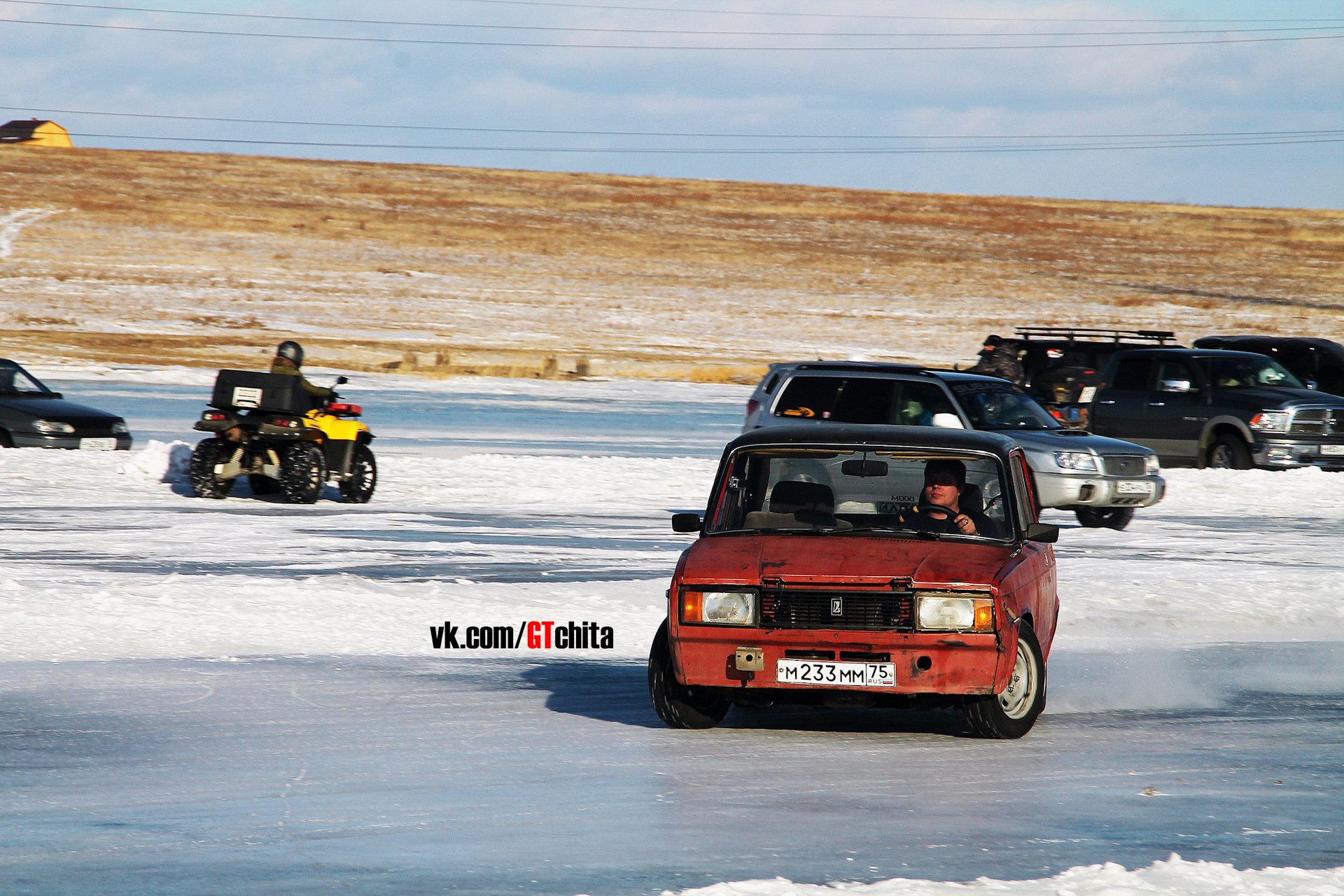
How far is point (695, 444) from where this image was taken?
2427 centimetres

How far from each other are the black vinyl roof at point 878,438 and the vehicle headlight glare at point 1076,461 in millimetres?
8411

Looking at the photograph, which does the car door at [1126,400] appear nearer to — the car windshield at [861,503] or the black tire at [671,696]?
the car windshield at [861,503]

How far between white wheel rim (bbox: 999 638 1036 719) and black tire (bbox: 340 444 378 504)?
35.4 ft

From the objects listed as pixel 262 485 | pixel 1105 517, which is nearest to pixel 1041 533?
pixel 1105 517

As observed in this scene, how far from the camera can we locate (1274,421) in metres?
20.6

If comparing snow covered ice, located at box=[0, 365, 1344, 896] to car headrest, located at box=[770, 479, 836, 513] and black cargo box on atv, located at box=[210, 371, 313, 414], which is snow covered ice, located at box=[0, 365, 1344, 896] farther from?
black cargo box on atv, located at box=[210, 371, 313, 414]

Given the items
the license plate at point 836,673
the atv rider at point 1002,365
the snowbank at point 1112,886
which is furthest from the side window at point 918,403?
the snowbank at point 1112,886

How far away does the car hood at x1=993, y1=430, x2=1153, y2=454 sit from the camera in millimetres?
16125

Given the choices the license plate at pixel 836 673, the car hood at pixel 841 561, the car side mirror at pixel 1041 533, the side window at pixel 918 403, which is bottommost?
the license plate at pixel 836 673

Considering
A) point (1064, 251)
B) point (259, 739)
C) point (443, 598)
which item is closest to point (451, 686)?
point (259, 739)

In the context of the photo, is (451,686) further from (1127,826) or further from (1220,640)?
(1220,640)

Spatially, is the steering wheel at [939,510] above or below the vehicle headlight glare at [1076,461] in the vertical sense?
above

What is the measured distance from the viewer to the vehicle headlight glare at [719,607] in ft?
22.5

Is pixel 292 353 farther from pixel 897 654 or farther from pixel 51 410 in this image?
pixel 897 654
